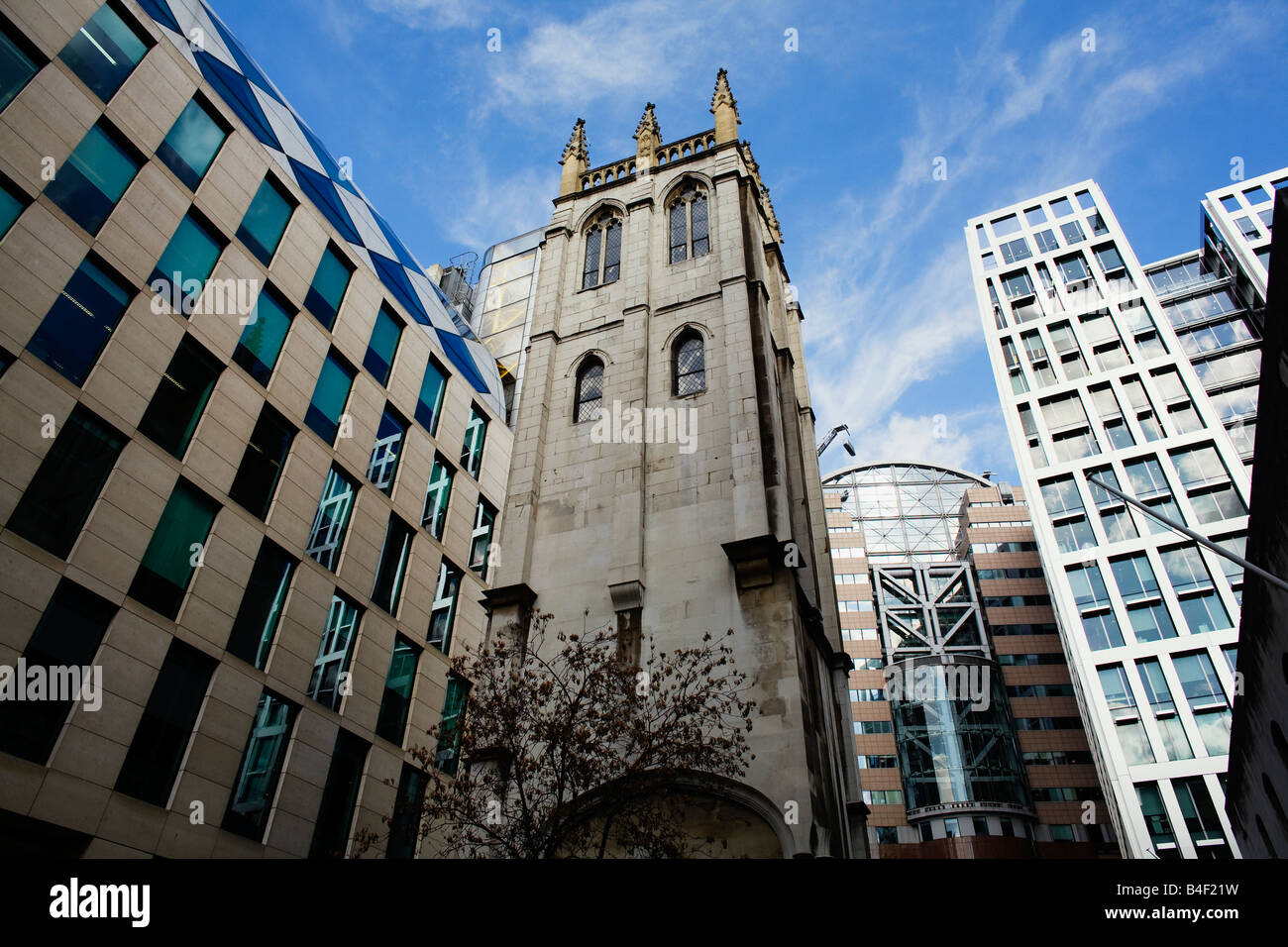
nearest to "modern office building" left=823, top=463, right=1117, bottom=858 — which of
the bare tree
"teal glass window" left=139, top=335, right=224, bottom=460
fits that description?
the bare tree

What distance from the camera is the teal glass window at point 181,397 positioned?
21109 millimetres

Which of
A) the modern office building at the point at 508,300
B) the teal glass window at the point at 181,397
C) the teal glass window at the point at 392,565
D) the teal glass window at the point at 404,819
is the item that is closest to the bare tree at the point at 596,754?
the teal glass window at the point at 404,819

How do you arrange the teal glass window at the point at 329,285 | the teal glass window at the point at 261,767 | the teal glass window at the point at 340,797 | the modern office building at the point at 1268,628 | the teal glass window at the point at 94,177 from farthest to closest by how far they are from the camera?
the teal glass window at the point at 329,285 → the teal glass window at the point at 340,797 → the teal glass window at the point at 261,767 → the teal glass window at the point at 94,177 → the modern office building at the point at 1268,628

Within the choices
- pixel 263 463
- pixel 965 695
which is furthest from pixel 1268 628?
pixel 965 695

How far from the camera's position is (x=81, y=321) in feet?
64.8

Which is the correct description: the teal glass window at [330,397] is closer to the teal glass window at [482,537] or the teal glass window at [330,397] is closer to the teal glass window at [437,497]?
the teal glass window at [437,497]

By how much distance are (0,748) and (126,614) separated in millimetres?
3741

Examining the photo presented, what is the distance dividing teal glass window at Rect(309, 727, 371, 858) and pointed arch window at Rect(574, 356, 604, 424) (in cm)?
1243

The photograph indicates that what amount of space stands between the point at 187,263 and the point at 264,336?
10.0 feet

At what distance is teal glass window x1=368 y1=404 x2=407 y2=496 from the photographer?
2908 cm

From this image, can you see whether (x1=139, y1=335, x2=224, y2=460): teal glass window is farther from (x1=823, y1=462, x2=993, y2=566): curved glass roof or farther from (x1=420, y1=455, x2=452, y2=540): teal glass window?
(x1=823, y1=462, x2=993, y2=566): curved glass roof

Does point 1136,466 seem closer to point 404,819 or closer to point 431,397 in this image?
point 431,397

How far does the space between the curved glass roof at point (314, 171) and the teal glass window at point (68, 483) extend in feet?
43.0
